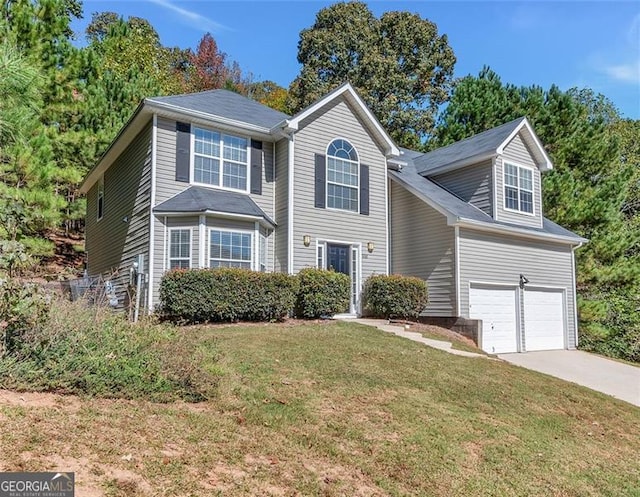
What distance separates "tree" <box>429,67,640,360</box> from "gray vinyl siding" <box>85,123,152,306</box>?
16.3 meters

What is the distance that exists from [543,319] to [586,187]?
8.82 m

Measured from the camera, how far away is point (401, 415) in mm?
5988

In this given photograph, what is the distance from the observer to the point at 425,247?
14969 mm

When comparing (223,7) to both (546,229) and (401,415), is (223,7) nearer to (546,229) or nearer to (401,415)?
(401,415)

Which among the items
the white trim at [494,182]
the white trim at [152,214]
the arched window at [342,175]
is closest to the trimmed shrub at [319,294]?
the arched window at [342,175]

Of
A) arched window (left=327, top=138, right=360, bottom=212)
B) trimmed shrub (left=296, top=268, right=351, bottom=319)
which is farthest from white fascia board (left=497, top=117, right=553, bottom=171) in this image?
trimmed shrub (left=296, top=268, right=351, bottom=319)

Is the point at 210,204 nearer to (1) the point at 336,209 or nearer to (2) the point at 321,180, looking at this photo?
(2) the point at 321,180

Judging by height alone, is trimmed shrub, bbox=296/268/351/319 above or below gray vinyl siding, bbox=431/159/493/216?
below

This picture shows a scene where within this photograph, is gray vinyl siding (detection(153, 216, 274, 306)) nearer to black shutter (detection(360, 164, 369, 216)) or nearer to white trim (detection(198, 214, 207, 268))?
white trim (detection(198, 214, 207, 268))

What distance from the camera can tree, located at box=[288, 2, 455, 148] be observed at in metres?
33.4

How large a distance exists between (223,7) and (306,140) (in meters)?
4.13

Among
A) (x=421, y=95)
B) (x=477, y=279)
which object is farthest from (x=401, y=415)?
(x=421, y=95)

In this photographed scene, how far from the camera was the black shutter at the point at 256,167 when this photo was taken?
1383 cm

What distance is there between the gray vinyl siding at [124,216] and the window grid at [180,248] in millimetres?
692
